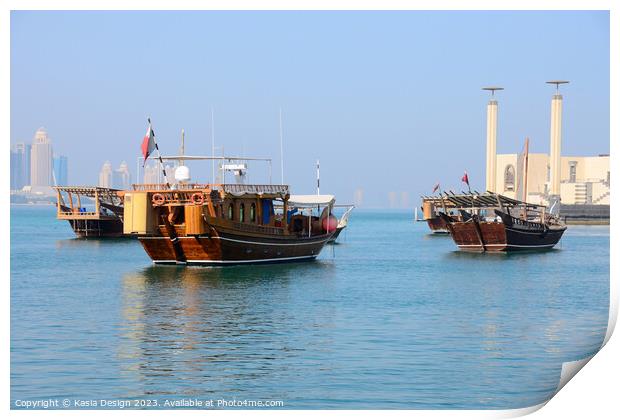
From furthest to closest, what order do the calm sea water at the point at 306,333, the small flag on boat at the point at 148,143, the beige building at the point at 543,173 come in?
1. the beige building at the point at 543,173
2. the small flag on boat at the point at 148,143
3. the calm sea water at the point at 306,333

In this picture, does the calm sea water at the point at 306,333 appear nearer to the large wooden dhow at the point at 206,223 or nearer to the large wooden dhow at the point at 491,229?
the large wooden dhow at the point at 206,223

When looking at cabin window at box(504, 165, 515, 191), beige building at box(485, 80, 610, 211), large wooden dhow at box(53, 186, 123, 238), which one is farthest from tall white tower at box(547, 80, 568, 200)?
large wooden dhow at box(53, 186, 123, 238)

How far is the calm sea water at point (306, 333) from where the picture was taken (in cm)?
2011

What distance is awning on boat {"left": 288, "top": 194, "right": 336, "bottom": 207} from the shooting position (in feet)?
178

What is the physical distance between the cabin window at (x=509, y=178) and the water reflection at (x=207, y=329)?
10625 cm

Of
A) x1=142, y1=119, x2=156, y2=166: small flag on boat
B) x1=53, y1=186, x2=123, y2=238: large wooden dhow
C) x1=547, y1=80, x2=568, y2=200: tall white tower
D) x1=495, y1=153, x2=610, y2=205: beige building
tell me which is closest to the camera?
x1=142, y1=119, x2=156, y2=166: small flag on boat

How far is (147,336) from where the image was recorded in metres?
26.1

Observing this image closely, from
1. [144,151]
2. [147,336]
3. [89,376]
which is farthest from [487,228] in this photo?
[89,376]

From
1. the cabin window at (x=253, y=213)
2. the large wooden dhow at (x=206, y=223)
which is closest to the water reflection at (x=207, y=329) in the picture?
the large wooden dhow at (x=206, y=223)

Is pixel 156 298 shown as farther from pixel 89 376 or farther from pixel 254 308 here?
pixel 89 376

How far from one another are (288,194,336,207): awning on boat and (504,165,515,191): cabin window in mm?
88985

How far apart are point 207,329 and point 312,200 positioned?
30.9 m

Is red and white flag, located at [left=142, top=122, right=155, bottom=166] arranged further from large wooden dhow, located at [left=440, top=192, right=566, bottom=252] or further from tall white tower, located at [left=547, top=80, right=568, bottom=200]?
tall white tower, located at [left=547, top=80, right=568, bottom=200]

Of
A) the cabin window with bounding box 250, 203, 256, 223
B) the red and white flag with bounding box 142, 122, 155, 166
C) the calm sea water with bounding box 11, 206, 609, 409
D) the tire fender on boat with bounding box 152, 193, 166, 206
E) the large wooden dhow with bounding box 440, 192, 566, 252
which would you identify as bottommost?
the calm sea water with bounding box 11, 206, 609, 409
